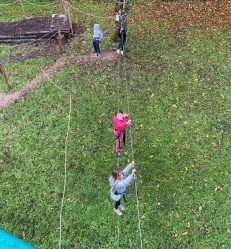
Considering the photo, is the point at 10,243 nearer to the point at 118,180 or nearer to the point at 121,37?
the point at 118,180

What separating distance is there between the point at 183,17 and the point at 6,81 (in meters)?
8.02

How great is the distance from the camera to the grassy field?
5656 millimetres

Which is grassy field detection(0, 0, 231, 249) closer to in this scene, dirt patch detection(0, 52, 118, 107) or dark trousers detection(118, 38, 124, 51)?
dirt patch detection(0, 52, 118, 107)

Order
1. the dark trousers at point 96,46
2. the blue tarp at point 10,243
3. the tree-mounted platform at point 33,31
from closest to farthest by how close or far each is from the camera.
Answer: the blue tarp at point 10,243, the dark trousers at point 96,46, the tree-mounted platform at point 33,31

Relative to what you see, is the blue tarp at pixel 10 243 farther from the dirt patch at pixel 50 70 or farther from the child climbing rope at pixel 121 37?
the child climbing rope at pixel 121 37

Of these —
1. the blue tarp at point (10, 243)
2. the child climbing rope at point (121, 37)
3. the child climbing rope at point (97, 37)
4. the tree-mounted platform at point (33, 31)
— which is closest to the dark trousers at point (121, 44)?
the child climbing rope at point (121, 37)

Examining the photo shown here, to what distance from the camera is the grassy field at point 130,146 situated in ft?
18.6

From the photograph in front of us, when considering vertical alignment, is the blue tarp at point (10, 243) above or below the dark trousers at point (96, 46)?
below

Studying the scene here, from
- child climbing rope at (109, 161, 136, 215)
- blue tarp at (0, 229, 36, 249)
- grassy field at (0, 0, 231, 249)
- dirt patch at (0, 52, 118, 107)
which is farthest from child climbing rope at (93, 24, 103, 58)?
blue tarp at (0, 229, 36, 249)

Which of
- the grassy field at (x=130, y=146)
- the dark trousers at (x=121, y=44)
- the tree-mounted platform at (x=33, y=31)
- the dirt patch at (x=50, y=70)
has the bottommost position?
the grassy field at (x=130, y=146)

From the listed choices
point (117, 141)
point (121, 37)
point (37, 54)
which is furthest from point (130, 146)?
point (37, 54)

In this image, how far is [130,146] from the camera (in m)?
7.00

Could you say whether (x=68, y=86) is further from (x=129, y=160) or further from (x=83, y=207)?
(x=83, y=207)

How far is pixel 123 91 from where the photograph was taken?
846cm
